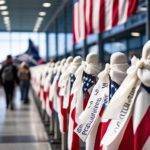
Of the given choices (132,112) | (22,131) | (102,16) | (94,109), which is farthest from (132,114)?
(22,131)

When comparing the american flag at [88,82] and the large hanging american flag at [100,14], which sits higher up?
the large hanging american flag at [100,14]

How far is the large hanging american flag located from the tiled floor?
81.1 inches

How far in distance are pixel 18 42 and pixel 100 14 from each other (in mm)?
24690

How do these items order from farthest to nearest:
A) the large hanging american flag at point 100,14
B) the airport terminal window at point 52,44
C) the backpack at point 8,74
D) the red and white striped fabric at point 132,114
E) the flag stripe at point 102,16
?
the airport terminal window at point 52,44
the backpack at point 8,74
the flag stripe at point 102,16
the large hanging american flag at point 100,14
the red and white striped fabric at point 132,114

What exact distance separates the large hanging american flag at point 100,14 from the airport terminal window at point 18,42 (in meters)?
18.4

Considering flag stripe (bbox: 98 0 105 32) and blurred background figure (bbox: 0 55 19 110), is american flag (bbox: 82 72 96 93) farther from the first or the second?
blurred background figure (bbox: 0 55 19 110)

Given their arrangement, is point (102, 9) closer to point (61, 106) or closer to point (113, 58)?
point (61, 106)

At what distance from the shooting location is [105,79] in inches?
141

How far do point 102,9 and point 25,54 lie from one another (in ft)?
60.9

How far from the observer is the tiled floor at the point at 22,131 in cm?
735

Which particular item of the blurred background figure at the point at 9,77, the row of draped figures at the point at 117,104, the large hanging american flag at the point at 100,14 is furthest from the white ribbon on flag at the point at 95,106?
the blurred background figure at the point at 9,77

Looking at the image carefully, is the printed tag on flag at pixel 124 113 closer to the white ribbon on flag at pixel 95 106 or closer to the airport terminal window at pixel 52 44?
the white ribbon on flag at pixel 95 106

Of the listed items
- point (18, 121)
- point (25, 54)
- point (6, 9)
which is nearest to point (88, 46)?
point (18, 121)

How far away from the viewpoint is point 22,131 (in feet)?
29.6
